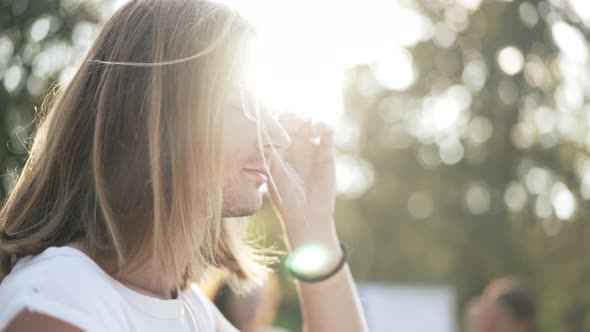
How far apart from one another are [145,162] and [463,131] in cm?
1472

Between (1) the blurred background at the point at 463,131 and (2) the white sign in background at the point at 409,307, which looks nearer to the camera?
(1) the blurred background at the point at 463,131

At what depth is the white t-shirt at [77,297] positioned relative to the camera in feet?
4.63

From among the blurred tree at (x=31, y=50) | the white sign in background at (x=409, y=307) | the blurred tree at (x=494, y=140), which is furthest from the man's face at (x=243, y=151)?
the blurred tree at (x=494, y=140)

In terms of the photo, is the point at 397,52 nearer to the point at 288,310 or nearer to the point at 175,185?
the point at 175,185

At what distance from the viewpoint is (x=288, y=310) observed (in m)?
35.7

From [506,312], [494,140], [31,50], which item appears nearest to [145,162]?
[31,50]

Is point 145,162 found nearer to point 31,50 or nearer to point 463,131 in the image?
point 31,50

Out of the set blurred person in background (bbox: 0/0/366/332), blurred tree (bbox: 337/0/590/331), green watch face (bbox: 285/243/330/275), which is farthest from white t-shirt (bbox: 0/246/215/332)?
blurred tree (bbox: 337/0/590/331)

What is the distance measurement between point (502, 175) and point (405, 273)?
10.7 m

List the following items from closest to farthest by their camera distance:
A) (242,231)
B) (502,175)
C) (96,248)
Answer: (96,248), (242,231), (502,175)

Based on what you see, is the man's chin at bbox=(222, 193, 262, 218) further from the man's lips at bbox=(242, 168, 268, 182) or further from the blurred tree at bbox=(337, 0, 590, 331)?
the blurred tree at bbox=(337, 0, 590, 331)

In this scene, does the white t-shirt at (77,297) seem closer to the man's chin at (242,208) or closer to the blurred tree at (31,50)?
the man's chin at (242,208)

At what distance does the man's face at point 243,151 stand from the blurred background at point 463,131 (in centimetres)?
306

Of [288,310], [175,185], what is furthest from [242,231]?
[288,310]
